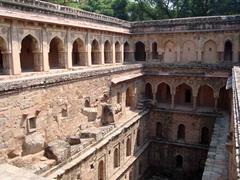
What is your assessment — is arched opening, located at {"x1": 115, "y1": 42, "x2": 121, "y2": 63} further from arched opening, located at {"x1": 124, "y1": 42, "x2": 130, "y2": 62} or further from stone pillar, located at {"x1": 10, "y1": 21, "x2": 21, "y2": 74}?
stone pillar, located at {"x1": 10, "y1": 21, "x2": 21, "y2": 74}

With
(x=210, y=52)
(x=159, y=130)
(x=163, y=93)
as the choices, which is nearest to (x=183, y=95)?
(x=163, y=93)

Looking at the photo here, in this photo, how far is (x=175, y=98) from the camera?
22.2 meters

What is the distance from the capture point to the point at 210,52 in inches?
844

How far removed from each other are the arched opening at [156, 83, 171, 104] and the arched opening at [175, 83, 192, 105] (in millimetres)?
832

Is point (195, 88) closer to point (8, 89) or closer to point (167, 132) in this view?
point (167, 132)

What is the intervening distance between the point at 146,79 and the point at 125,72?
146 inches

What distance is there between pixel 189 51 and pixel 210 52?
5.50 feet

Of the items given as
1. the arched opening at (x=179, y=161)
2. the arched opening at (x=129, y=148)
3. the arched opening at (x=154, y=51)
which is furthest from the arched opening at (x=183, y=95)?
the arched opening at (x=129, y=148)

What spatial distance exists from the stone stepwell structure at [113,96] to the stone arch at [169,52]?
9 centimetres

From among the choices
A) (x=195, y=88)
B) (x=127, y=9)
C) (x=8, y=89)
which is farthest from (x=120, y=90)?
(x=127, y=9)

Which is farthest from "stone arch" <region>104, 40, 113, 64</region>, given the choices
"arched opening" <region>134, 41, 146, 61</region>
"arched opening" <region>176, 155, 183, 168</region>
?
→ "arched opening" <region>176, 155, 183, 168</region>

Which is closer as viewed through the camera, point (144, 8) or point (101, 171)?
point (101, 171)

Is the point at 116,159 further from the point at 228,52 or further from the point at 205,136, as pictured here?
the point at 228,52

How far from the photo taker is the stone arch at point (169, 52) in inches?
894
